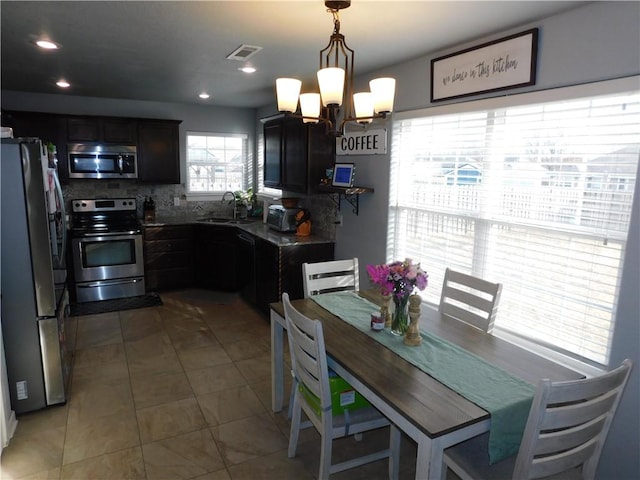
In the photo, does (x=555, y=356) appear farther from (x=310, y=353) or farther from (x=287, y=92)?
(x=287, y=92)

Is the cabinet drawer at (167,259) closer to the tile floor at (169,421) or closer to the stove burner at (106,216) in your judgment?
the stove burner at (106,216)

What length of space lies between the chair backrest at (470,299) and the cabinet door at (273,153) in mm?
2498

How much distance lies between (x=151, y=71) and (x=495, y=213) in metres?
3.01

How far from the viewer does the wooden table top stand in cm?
150

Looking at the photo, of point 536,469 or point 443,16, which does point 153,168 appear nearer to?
point 443,16

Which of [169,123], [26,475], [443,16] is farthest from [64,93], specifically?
[443,16]

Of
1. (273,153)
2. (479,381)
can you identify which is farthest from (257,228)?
(479,381)

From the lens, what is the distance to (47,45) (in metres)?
2.82

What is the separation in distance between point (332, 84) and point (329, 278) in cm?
151

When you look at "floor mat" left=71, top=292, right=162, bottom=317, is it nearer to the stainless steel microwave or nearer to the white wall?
the stainless steel microwave

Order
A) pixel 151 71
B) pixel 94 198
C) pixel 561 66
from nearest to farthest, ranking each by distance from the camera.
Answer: pixel 561 66 → pixel 151 71 → pixel 94 198

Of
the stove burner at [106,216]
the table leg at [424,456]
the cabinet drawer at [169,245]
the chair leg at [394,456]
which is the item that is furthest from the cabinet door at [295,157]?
the table leg at [424,456]

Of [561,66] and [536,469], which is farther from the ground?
[561,66]

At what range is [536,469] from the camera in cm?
147
